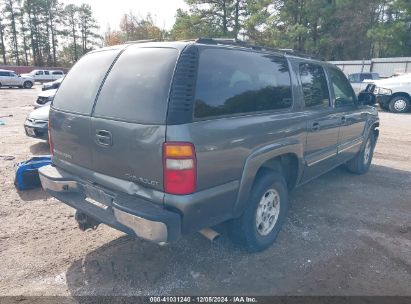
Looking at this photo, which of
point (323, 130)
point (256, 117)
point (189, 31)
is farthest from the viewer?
point (189, 31)

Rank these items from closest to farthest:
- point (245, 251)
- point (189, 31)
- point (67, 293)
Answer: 1. point (67, 293)
2. point (245, 251)
3. point (189, 31)

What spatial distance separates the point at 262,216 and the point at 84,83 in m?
2.20

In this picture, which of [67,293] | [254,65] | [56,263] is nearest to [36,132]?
[56,263]

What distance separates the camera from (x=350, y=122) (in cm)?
501

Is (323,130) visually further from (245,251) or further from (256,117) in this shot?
(245,251)

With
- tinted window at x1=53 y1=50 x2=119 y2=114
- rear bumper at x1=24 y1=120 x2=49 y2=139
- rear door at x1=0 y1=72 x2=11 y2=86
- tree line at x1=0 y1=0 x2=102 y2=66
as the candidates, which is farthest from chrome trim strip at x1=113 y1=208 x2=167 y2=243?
tree line at x1=0 y1=0 x2=102 y2=66

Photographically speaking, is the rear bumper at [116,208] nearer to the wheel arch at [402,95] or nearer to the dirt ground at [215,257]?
the dirt ground at [215,257]

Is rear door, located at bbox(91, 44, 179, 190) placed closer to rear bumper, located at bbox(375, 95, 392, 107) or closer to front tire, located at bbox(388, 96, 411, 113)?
rear bumper, located at bbox(375, 95, 392, 107)

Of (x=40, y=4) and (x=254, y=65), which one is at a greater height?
(x=40, y=4)

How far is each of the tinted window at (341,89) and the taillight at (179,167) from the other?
9.76 ft

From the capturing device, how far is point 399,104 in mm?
15062

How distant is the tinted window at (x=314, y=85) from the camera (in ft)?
12.9

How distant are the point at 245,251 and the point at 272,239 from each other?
0.34 meters

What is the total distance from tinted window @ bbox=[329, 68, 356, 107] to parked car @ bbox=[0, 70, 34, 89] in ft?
98.3
